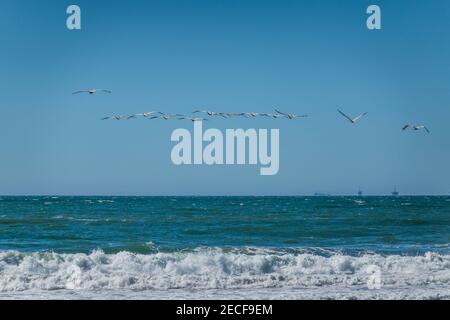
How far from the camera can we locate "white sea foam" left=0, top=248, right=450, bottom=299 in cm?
880

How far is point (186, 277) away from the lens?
9.85 meters

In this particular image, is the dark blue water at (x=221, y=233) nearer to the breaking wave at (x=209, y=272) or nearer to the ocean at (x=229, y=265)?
the ocean at (x=229, y=265)

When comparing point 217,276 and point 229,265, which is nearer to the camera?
point 217,276

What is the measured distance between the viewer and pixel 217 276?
1010cm

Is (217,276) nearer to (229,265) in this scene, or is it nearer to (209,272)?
(209,272)

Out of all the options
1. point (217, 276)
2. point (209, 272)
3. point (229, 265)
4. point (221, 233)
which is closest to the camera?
point (217, 276)

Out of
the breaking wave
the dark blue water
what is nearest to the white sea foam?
the breaking wave

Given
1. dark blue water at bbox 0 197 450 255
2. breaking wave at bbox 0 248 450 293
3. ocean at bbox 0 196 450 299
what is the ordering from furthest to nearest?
1. dark blue water at bbox 0 197 450 255
2. breaking wave at bbox 0 248 450 293
3. ocean at bbox 0 196 450 299

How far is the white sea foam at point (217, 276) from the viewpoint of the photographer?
8.80 m

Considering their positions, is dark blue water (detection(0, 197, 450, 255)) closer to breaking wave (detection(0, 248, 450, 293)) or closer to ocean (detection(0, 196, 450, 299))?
ocean (detection(0, 196, 450, 299))

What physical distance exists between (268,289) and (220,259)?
1833 millimetres

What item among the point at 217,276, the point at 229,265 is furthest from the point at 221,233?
the point at 217,276

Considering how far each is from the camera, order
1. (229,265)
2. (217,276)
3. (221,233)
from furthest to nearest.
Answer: (221,233), (229,265), (217,276)

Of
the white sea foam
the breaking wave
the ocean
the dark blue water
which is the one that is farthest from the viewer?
the dark blue water
